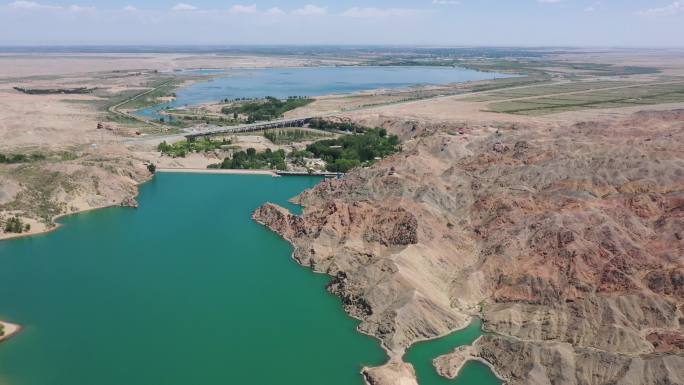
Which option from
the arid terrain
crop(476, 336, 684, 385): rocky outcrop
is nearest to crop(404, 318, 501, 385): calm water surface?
the arid terrain

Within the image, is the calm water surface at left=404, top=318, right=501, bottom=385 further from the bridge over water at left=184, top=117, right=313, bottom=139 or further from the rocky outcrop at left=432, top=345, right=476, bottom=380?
the bridge over water at left=184, top=117, right=313, bottom=139

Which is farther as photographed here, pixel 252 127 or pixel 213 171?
pixel 252 127

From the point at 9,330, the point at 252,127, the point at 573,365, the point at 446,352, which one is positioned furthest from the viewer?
the point at 252,127

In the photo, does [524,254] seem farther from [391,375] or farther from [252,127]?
[252,127]

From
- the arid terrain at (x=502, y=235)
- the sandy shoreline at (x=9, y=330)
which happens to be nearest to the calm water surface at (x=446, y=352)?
the arid terrain at (x=502, y=235)

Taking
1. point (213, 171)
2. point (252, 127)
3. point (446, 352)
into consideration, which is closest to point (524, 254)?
point (446, 352)

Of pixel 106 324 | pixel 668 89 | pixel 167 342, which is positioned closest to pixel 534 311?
pixel 167 342

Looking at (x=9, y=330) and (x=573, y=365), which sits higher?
(x=573, y=365)

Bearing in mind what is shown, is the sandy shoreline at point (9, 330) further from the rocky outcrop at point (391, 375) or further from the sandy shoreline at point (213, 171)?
the sandy shoreline at point (213, 171)
